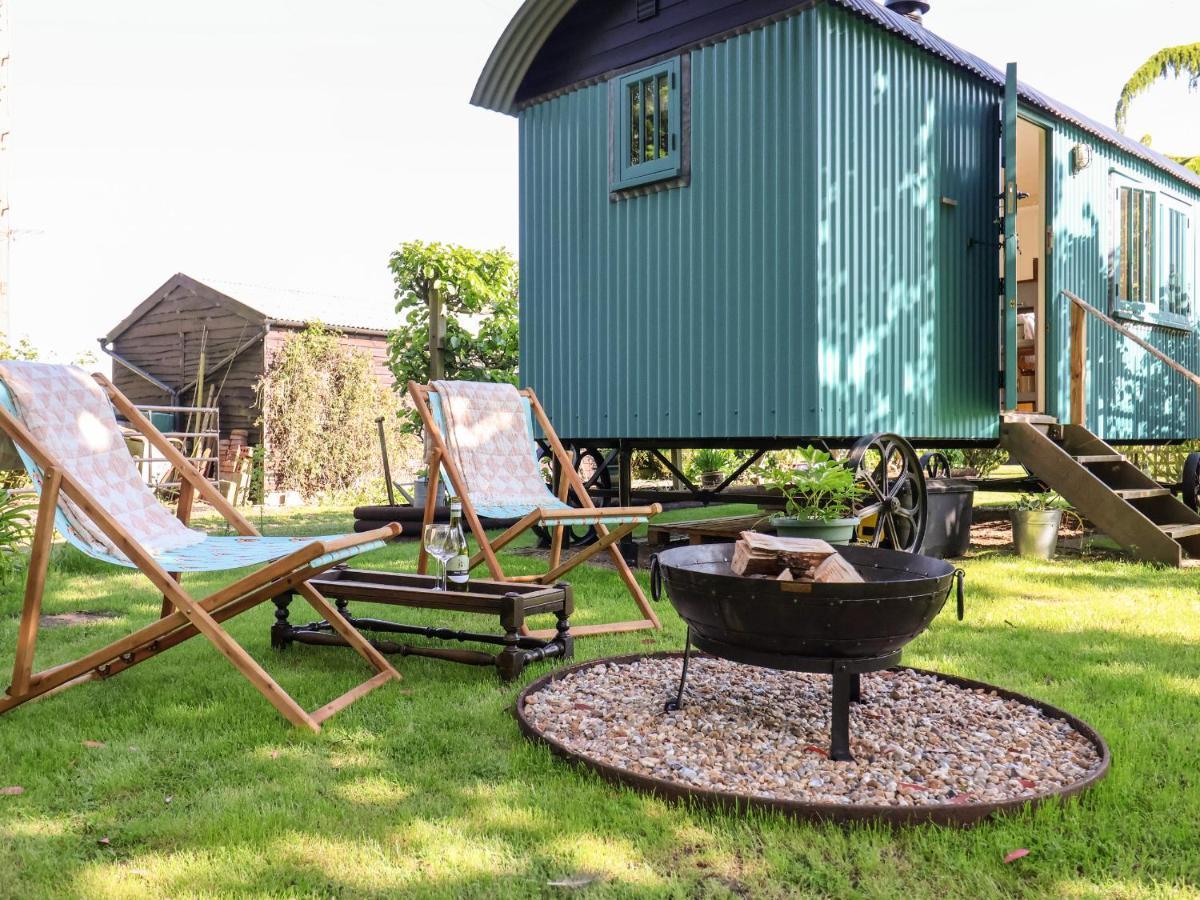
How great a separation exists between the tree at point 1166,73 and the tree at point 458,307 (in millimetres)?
14298

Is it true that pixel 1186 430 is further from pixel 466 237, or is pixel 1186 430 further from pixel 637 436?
pixel 466 237

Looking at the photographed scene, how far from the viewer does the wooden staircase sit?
19.5 ft

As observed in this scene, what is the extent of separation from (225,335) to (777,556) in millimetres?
12967

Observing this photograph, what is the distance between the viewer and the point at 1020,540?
6488 millimetres

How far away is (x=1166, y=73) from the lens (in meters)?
18.1

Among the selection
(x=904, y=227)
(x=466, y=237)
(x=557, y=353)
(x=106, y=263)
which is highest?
(x=106, y=263)

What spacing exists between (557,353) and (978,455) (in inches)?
282

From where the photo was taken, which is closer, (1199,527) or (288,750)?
(288,750)

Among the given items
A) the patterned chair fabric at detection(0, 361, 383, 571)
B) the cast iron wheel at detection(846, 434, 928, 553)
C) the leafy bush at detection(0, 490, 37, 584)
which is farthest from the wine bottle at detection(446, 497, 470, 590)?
the leafy bush at detection(0, 490, 37, 584)

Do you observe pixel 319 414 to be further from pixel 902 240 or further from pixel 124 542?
pixel 124 542

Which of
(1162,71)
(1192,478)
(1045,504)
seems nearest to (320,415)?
(1045,504)

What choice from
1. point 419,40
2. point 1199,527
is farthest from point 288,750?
point 419,40

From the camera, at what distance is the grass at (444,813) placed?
73.7 inches

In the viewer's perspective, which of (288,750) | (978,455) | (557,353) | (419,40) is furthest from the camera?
(419,40)
